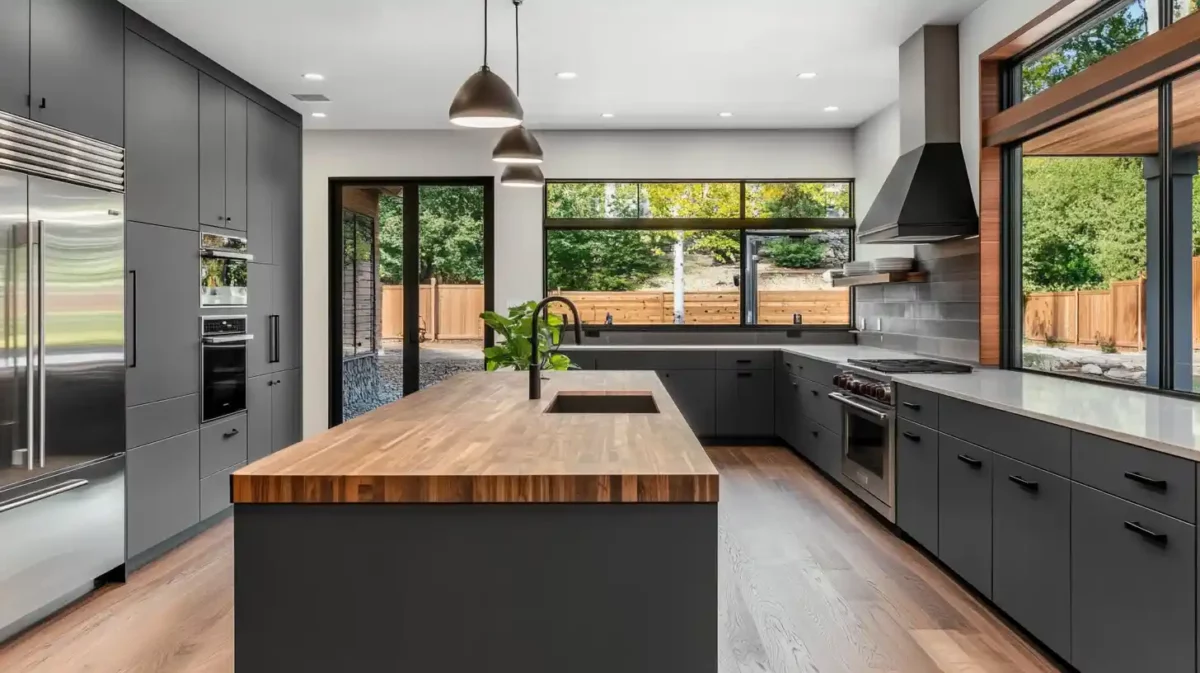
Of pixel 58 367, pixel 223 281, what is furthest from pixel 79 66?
pixel 223 281

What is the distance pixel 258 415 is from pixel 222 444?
500 mm

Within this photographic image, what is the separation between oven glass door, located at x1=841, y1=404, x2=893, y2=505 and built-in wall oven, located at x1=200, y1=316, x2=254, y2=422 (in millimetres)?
3743

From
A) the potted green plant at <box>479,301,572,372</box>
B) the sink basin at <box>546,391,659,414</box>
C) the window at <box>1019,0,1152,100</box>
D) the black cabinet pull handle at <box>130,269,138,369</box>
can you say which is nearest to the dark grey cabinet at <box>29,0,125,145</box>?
the black cabinet pull handle at <box>130,269,138,369</box>

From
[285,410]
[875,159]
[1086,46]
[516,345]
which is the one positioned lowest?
[285,410]

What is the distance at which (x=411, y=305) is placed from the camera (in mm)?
6996

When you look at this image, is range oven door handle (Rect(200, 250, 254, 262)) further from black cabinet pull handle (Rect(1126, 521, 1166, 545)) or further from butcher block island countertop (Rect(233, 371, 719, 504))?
black cabinet pull handle (Rect(1126, 521, 1166, 545))

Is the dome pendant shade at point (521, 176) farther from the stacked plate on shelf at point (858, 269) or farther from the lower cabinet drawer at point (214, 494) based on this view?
the stacked plate on shelf at point (858, 269)

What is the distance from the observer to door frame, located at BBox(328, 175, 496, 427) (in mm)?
6895

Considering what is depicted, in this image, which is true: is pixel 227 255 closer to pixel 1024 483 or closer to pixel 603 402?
pixel 603 402

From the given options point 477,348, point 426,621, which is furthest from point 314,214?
point 426,621

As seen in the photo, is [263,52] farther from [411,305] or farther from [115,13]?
[411,305]

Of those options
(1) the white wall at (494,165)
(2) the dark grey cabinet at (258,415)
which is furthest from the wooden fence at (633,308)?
(2) the dark grey cabinet at (258,415)

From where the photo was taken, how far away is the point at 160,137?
398cm

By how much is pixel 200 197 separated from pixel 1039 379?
4.52 metres
